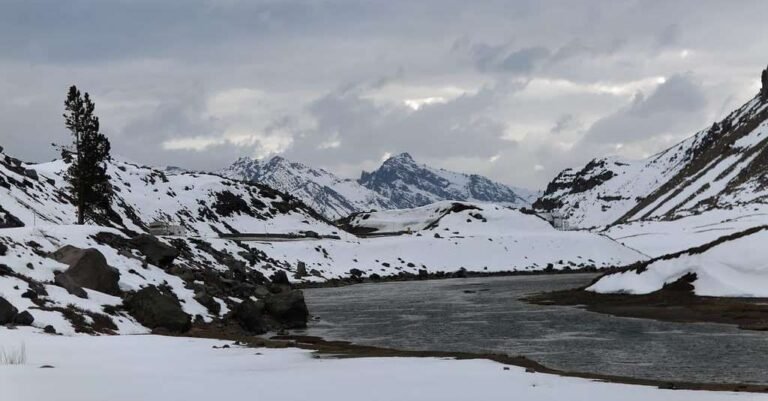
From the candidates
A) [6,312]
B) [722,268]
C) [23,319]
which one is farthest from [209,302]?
[722,268]

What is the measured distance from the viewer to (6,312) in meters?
27.1

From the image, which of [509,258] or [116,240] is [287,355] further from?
[509,258]

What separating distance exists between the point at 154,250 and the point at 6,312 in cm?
2178

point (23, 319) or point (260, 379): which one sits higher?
point (23, 319)

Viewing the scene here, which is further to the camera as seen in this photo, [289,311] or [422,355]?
[289,311]

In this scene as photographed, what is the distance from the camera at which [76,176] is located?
64.1 metres

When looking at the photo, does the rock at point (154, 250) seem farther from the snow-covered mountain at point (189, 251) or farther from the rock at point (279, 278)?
the rock at point (279, 278)

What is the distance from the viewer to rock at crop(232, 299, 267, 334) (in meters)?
41.4

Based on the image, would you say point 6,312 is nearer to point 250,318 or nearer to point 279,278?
point 250,318

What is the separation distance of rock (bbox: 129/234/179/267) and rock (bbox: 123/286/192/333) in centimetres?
1181

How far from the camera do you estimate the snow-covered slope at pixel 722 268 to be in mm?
49812

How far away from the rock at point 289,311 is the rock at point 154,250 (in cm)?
811

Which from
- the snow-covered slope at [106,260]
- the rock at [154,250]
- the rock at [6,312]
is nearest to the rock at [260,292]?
the snow-covered slope at [106,260]

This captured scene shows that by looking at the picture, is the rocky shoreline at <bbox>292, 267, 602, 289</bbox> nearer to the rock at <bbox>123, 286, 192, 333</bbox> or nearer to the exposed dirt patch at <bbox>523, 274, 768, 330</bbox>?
the exposed dirt patch at <bbox>523, 274, 768, 330</bbox>
